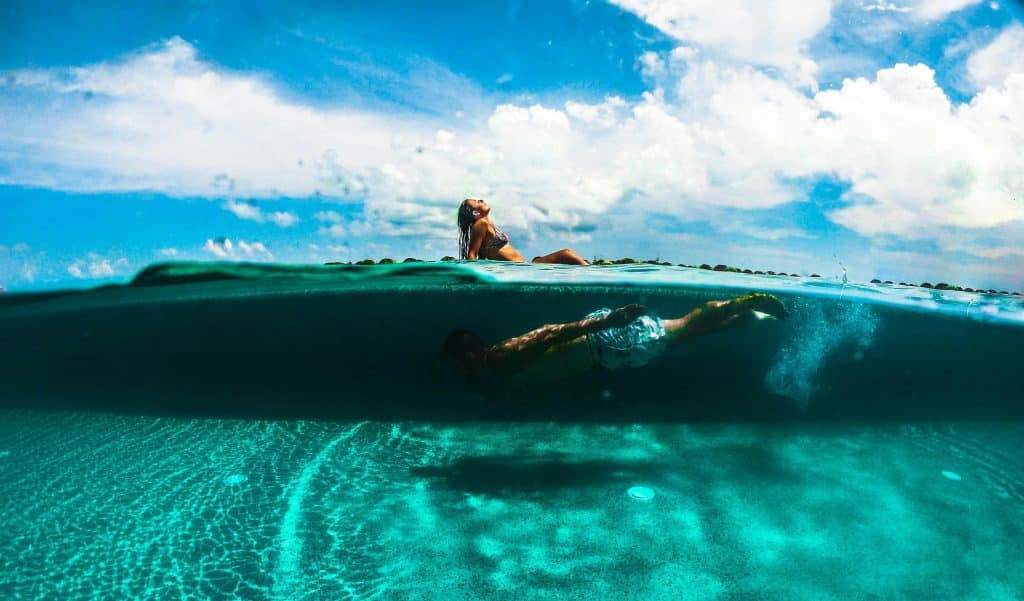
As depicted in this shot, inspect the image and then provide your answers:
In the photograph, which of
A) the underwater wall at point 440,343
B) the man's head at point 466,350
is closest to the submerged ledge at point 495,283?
the underwater wall at point 440,343

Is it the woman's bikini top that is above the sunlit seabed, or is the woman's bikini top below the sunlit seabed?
above

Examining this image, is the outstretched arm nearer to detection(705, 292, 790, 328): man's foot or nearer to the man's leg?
the man's leg

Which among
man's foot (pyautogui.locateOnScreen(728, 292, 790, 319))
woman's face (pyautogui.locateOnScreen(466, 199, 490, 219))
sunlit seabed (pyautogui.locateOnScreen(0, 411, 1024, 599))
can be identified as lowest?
sunlit seabed (pyautogui.locateOnScreen(0, 411, 1024, 599))

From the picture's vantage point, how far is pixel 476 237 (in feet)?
32.1

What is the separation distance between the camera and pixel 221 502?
6.07 meters

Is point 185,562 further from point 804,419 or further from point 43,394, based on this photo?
point 43,394

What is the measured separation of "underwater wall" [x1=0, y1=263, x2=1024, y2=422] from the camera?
39.3 ft

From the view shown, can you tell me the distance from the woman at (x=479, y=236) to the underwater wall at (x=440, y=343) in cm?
63

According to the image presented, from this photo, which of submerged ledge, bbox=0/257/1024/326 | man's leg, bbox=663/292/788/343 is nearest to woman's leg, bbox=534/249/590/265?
submerged ledge, bbox=0/257/1024/326

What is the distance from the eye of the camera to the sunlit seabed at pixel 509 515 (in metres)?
4.47

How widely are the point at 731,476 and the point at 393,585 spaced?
4.59m

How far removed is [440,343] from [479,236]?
255 inches

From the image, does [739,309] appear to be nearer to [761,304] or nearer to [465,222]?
[761,304]

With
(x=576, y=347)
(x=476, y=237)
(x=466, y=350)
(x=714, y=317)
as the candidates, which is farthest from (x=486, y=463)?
(x=714, y=317)
